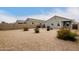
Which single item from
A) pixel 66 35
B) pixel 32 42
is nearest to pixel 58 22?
pixel 66 35

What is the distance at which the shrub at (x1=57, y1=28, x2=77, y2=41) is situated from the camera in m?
2.64

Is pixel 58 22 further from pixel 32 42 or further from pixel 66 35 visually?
pixel 32 42

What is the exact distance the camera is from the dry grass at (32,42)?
2627 mm

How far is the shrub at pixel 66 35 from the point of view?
2645 mm

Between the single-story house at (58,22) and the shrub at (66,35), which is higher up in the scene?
Result: the single-story house at (58,22)

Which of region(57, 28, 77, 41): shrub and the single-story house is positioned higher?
the single-story house

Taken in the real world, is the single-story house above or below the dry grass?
above

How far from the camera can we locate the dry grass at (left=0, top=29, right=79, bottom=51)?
8.62ft

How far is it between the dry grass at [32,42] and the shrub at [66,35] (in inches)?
2.2

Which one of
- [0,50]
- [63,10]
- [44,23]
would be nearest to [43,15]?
[44,23]

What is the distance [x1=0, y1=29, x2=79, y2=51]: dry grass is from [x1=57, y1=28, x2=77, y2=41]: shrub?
0.06m
